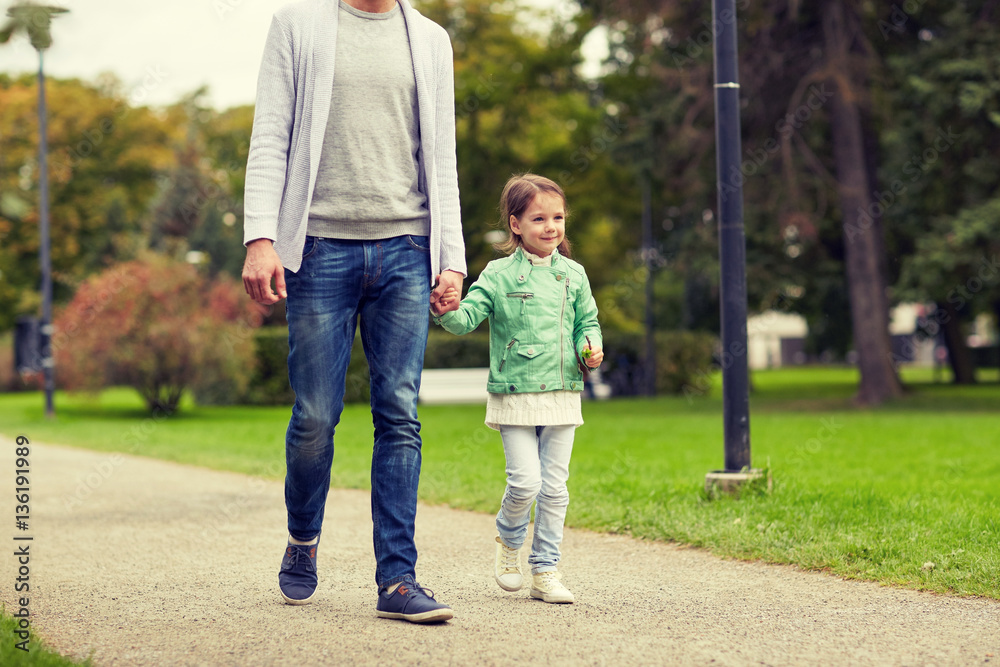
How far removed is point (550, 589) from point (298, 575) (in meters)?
0.89

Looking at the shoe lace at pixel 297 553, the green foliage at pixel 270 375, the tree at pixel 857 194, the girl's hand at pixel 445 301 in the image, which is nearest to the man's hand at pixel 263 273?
the girl's hand at pixel 445 301

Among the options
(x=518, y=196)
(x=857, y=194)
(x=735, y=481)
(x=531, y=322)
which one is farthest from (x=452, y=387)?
(x=531, y=322)

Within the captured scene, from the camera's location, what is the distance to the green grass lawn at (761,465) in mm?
4789

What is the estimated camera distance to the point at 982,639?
329cm

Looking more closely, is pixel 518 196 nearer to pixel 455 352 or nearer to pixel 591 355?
pixel 591 355

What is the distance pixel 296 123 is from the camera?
3504 millimetres

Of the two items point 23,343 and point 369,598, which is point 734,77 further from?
point 23,343

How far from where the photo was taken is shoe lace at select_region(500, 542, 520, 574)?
13.1 ft

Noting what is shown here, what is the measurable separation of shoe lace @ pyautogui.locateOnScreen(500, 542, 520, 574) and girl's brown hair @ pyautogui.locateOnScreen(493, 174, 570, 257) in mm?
1136

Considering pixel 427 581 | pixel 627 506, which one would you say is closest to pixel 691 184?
pixel 627 506

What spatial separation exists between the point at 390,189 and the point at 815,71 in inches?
621

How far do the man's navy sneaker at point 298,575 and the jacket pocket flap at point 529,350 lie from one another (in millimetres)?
987

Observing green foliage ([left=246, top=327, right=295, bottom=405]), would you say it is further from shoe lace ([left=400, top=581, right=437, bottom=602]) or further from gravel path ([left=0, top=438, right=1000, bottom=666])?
shoe lace ([left=400, top=581, right=437, bottom=602])

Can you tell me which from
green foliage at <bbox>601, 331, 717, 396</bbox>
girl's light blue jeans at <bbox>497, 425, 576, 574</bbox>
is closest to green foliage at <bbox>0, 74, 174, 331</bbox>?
green foliage at <bbox>601, 331, 717, 396</bbox>
